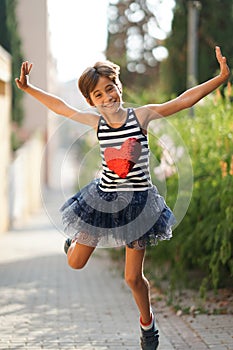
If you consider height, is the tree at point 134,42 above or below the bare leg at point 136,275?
below

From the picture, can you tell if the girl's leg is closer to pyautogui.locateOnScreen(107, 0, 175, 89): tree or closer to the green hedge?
the green hedge

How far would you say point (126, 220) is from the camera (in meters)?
4.58

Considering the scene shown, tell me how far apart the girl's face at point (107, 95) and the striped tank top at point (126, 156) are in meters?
0.11

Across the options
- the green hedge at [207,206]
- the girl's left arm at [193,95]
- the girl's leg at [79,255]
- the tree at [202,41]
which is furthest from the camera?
the tree at [202,41]

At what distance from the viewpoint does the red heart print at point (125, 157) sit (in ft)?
14.9

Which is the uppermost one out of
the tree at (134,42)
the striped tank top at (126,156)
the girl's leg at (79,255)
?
the striped tank top at (126,156)

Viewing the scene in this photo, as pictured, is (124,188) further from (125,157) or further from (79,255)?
(79,255)

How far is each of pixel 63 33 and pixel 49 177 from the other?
2450 cm

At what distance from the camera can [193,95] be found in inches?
178

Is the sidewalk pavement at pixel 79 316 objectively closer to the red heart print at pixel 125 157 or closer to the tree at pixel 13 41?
the red heart print at pixel 125 157

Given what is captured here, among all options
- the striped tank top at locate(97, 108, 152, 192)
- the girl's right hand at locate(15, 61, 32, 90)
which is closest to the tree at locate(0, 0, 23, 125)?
the girl's right hand at locate(15, 61, 32, 90)

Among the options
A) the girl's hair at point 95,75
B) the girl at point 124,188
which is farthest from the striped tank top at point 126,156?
the girl's hair at point 95,75

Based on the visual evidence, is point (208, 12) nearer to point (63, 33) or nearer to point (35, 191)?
point (63, 33)

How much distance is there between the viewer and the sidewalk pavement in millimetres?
5426
